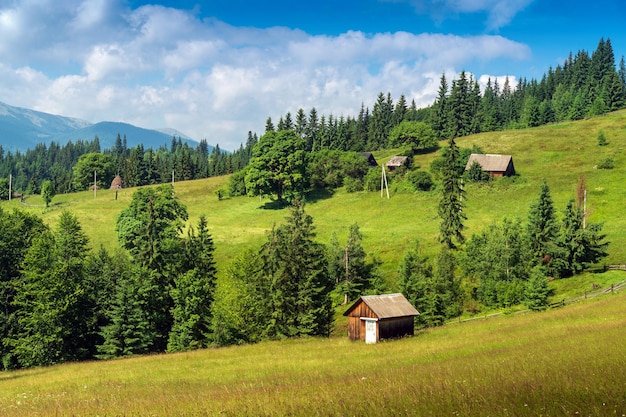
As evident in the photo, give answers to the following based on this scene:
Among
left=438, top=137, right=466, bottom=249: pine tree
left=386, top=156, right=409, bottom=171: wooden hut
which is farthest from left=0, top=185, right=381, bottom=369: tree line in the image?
left=386, top=156, right=409, bottom=171: wooden hut

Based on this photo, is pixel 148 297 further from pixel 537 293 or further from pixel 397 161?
pixel 397 161

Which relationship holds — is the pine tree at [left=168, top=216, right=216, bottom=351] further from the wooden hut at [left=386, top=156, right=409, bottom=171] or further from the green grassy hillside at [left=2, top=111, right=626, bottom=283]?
the wooden hut at [left=386, top=156, right=409, bottom=171]

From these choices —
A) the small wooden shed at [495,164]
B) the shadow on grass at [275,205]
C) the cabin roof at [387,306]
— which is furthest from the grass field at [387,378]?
the small wooden shed at [495,164]

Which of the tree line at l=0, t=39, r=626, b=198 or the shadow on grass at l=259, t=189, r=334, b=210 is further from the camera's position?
the tree line at l=0, t=39, r=626, b=198

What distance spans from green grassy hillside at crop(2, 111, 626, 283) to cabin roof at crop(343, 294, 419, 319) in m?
14.0

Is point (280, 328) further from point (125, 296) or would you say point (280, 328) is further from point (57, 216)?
point (57, 216)

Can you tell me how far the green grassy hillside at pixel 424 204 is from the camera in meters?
68.6

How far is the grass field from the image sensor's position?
879 centimetres

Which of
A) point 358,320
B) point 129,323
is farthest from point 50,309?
point 358,320

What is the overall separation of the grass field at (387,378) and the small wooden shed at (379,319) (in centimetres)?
186

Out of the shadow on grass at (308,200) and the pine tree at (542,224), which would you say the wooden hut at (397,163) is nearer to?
the shadow on grass at (308,200)

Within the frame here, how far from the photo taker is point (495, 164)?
9456cm

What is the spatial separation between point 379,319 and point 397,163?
72.8m

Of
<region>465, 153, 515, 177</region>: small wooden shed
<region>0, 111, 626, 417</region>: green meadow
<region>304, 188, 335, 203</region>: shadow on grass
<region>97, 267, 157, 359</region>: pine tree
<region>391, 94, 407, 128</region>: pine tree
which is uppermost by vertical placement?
<region>391, 94, 407, 128</region>: pine tree
